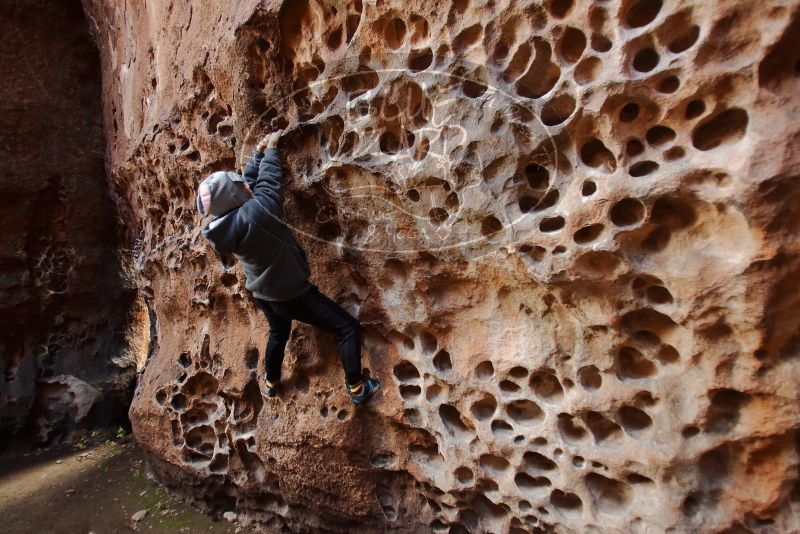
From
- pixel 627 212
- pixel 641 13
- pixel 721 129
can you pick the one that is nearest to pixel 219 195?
pixel 627 212

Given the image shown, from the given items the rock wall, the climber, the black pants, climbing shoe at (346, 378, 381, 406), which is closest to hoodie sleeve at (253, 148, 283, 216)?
the climber

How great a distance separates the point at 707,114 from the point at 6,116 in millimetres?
5342

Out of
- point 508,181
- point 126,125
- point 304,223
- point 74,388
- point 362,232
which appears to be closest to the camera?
point 508,181

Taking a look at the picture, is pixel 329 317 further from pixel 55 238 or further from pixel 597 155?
pixel 55 238

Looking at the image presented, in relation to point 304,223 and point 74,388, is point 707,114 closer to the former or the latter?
point 304,223

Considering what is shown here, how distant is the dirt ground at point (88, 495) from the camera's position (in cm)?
319

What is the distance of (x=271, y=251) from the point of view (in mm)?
2234

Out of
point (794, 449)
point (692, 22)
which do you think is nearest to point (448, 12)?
point (692, 22)

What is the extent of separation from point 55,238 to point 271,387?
Answer: 3.46 m

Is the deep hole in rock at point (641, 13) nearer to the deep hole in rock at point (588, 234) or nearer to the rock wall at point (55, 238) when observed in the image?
the deep hole in rock at point (588, 234)

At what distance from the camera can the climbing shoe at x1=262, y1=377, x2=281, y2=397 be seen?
103 inches

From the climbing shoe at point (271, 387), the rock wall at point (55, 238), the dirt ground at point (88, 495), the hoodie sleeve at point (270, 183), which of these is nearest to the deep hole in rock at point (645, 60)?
the hoodie sleeve at point (270, 183)

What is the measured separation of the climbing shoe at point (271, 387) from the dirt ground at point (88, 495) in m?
1.09

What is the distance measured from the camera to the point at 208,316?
127 inches
